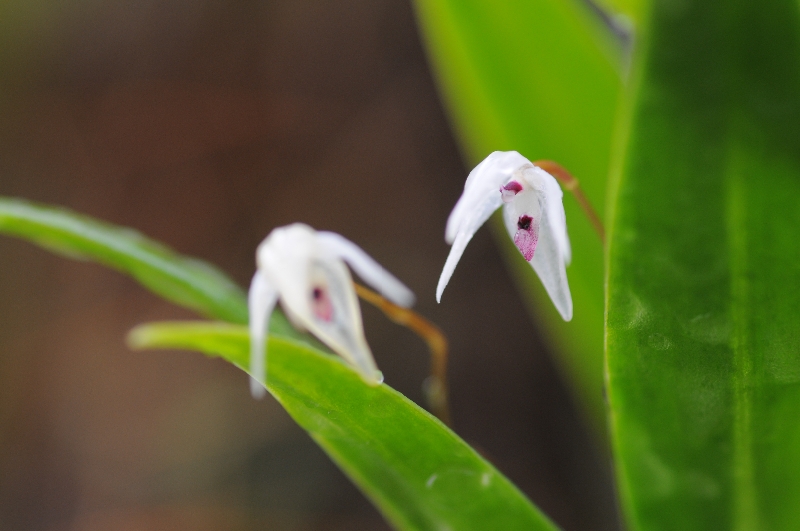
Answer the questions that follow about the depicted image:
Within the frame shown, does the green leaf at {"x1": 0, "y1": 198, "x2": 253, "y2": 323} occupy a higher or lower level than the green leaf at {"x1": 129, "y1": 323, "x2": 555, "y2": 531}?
higher

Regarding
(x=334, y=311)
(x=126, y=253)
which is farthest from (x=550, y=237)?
(x=126, y=253)

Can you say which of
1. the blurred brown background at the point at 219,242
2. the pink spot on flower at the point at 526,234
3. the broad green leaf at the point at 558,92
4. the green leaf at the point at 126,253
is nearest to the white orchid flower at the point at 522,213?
the pink spot on flower at the point at 526,234

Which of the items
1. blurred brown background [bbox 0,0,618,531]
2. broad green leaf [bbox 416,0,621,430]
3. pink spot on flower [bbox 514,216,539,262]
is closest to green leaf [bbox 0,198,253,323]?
pink spot on flower [bbox 514,216,539,262]

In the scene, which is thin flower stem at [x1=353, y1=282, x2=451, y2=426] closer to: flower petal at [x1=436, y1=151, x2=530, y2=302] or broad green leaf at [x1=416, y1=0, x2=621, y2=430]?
flower petal at [x1=436, y1=151, x2=530, y2=302]

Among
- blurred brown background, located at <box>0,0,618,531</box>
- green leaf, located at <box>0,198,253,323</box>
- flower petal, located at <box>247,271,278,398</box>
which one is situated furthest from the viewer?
blurred brown background, located at <box>0,0,618,531</box>

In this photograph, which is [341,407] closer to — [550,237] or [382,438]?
[382,438]
